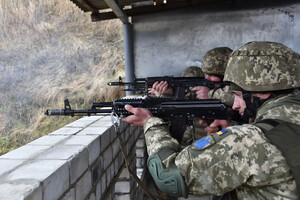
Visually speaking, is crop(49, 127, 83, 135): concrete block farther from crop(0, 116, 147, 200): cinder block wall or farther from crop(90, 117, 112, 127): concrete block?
crop(90, 117, 112, 127): concrete block

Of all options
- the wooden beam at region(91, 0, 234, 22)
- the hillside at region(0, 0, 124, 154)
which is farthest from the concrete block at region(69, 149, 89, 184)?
the hillside at region(0, 0, 124, 154)

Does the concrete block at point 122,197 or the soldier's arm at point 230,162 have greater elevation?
the soldier's arm at point 230,162

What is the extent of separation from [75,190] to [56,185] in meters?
0.30

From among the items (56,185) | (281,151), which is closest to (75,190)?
(56,185)

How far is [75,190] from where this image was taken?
148 centimetres

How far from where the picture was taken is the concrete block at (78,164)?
1.41m

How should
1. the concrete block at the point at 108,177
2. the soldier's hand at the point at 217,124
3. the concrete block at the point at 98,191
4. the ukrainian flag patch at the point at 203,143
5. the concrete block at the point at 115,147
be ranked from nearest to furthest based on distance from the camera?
the ukrainian flag patch at the point at 203,143
the concrete block at the point at 98,191
the concrete block at the point at 108,177
the concrete block at the point at 115,147
the soldier's hand at the point at 217,124

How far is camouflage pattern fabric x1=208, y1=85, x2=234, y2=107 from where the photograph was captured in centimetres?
318

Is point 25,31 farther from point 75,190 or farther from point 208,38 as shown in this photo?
point 75,190

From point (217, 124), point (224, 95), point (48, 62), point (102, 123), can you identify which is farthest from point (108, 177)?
point (48, 62)

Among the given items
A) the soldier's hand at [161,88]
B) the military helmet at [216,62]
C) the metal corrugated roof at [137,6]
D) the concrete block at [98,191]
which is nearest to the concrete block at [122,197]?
the concrete block at [98,191]

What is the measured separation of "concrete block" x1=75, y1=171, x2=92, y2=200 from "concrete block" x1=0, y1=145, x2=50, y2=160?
12.2 inches

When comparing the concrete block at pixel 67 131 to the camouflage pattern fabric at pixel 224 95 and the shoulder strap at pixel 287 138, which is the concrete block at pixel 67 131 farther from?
the camouflage pattern fabric at pixel 224 95

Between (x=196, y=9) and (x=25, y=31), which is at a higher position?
(x=25, y=31)
